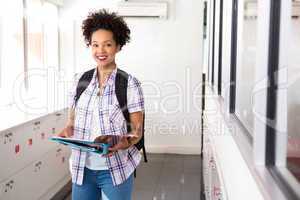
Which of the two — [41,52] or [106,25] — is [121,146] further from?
[41,52]

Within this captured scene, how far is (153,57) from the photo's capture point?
18.9ft

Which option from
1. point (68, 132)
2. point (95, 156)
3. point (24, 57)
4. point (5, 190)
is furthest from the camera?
point (24, 57)

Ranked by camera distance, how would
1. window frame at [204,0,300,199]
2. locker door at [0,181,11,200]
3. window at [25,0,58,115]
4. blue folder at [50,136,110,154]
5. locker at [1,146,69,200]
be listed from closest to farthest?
1. window frame at [204,0,300,199]
2. blue folder at [50,136,110,154]
3. locker door at [0,181,11,200]
4. locker at [1,146,69,200]
5. window at [25,0,58,115]

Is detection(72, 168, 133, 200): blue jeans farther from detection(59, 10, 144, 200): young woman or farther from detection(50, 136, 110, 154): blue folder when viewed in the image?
detection(50, 136, 110, 154): blue folder

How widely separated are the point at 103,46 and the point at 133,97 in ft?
1.00

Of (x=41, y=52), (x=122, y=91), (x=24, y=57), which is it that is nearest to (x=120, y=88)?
(x=122, y=91)

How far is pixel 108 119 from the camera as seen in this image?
185 centimetres

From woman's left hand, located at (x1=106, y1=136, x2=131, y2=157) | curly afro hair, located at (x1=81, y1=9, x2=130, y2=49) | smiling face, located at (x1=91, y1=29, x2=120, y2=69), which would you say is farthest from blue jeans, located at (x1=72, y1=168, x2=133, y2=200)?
curly afro hair, located at (x1=81, y1=9, x2=130, y2=49)

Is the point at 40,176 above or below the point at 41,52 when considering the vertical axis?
below

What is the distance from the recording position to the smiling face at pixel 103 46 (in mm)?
1883

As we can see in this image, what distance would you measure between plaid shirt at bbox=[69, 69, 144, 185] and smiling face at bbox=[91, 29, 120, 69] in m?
0.09

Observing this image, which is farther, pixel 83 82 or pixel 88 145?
pixel 83 82

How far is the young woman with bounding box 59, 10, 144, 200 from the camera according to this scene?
1.86m
